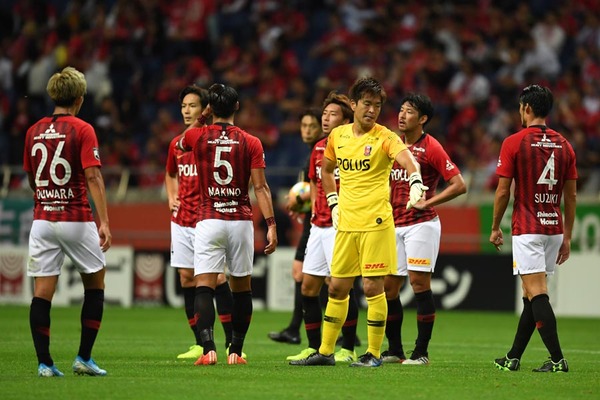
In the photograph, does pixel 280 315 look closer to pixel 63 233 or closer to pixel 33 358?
pixel 33 358

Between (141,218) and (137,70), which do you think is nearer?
(141,218)

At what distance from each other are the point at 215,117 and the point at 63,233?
6.49ft

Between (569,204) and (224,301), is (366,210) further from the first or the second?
(224,301)

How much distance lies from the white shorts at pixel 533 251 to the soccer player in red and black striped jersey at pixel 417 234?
0.96 m

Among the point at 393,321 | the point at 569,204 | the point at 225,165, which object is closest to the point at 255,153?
the point at 225,165

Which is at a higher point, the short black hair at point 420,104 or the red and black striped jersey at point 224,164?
the short black hair at point 420,104

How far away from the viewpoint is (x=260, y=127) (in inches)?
941

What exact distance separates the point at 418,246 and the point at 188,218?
7.84ft

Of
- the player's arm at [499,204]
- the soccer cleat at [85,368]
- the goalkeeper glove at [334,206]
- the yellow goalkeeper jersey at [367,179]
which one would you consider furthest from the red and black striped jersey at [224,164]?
the player's arm at [499,204]

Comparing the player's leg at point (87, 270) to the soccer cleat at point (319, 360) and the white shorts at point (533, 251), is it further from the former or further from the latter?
the white shorts at point (533, 251)

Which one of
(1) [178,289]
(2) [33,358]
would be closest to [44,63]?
(1) [178,289]

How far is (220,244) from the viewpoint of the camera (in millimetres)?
10438

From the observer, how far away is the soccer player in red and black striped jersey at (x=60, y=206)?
915 centimetres

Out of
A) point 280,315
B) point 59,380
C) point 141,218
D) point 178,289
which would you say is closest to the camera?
point 59,380
